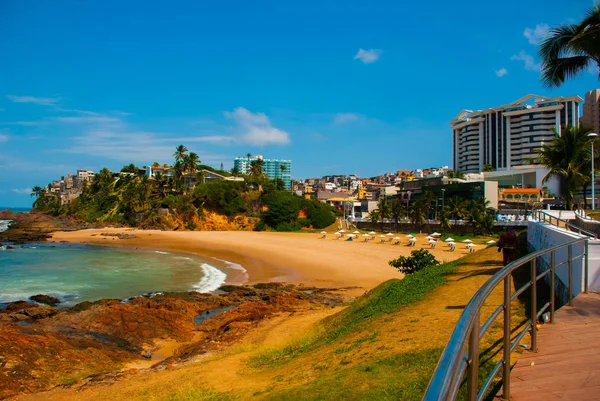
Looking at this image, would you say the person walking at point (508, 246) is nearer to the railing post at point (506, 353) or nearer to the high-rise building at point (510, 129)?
the railing post at point (506, 353)

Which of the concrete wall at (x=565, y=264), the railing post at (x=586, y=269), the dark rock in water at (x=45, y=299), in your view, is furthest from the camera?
the dark rock in water at (x=45, y=299)

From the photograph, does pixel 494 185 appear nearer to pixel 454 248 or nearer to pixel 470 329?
pixel 454 248

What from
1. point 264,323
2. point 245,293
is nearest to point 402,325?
point 264,323

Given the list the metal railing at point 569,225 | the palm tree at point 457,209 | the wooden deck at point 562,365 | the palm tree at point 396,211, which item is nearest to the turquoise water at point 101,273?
the metal railing at point 569,225

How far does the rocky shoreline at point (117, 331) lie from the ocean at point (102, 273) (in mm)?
2962

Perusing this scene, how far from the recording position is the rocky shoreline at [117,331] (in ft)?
36.4

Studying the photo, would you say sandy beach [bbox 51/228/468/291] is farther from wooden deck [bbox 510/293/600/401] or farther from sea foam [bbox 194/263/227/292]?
wooden deck [bbox 510/293/600/401]

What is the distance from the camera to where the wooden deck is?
3.28 m

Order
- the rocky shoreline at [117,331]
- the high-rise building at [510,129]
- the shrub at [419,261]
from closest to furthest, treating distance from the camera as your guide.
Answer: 1. the rocky shoreline at [117,331]
2. the shrub at [419,261]
3. the high-rise building at [510,129]

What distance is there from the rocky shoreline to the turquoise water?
3.13m

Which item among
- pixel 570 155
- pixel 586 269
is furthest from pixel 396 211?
pixel 586 269

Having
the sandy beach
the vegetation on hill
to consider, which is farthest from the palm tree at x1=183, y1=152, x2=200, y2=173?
the sandy beach

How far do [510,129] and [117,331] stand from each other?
12039 cm

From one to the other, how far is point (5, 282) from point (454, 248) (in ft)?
109
